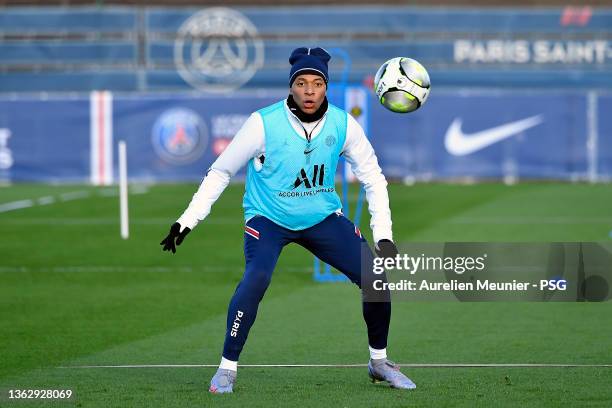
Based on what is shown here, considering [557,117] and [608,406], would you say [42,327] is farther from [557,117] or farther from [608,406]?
[557,117]

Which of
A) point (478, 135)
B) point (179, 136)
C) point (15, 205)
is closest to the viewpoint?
point (15, 205)

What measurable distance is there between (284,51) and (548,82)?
6869 mm

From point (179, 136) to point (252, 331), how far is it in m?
20.9

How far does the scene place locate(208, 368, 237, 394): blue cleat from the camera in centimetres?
831

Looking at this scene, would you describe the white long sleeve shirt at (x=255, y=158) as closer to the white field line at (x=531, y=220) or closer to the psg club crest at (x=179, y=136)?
the white field line at (x=531, y=220)

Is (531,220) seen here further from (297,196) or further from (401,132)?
(297,196)

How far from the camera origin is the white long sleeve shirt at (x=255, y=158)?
8.33 meters

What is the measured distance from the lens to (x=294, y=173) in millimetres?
8438

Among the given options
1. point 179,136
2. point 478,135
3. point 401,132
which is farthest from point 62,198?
point 478,135

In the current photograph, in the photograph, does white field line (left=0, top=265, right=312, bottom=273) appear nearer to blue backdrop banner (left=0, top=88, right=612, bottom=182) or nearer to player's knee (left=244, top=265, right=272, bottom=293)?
player's knee (left=244, top=265, right=272, bottom=293)

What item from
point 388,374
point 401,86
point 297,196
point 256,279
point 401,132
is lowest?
point 401,132

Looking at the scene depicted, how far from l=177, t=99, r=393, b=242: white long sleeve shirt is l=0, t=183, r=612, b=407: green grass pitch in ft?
3.65

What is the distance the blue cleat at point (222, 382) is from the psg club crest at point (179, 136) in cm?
2347

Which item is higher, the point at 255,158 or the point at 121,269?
the point at 255,158
